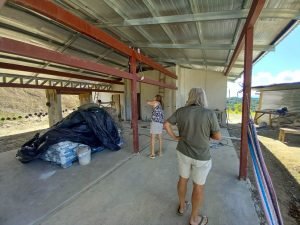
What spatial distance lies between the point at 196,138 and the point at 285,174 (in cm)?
313

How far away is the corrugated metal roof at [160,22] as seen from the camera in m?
3.12

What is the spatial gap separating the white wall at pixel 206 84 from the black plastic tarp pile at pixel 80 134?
5.60 metres

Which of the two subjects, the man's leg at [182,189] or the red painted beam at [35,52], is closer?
the red painted beam at [35,52]

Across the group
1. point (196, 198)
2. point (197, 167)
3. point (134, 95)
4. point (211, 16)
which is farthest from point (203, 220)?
point (211, 16)

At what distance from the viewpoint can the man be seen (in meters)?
1.76

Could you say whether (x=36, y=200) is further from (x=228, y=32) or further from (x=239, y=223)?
(x=228, y=32)

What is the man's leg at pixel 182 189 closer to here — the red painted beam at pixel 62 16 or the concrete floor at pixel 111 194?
the concrete floor at pixel 111 194

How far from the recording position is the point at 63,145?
11.7 ft

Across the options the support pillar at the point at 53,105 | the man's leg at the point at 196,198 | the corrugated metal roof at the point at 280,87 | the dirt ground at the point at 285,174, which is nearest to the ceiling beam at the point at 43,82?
the support pillar at the point at 53,105

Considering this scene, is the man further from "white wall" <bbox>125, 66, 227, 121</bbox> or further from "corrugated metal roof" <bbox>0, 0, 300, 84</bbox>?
"white wall" <bbox>125, 66, 227, 121</bbox>

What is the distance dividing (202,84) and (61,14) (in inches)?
326

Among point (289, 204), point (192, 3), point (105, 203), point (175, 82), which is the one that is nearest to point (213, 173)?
point (289, 204)

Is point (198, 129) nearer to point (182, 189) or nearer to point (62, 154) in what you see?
point (182, 189)

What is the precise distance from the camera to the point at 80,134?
400cm
